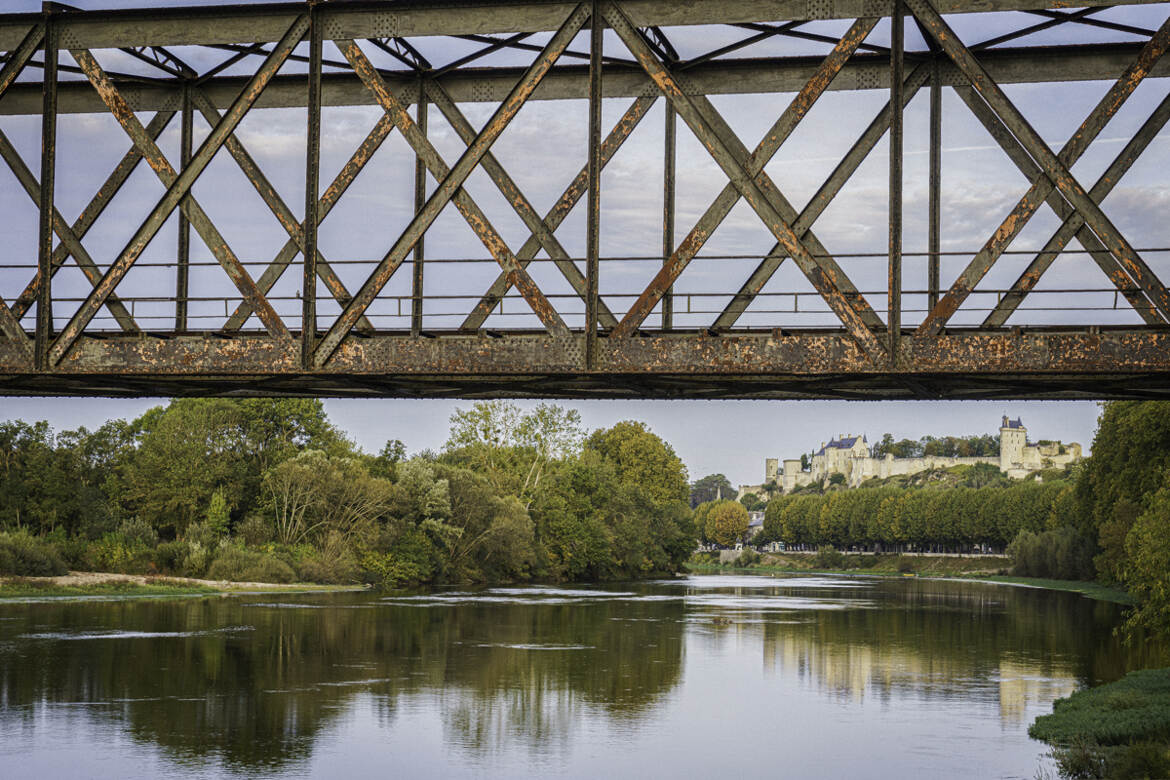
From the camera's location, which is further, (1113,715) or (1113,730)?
(1113,715)

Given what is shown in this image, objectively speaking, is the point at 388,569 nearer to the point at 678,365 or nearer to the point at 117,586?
the point at 117,586

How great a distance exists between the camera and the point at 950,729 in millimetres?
25453

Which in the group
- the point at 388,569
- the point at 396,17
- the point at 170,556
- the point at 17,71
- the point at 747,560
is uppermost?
the point at 396,17

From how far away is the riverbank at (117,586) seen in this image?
51.8 metres

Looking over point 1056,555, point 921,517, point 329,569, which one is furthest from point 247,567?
point 921,517

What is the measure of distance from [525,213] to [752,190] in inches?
110

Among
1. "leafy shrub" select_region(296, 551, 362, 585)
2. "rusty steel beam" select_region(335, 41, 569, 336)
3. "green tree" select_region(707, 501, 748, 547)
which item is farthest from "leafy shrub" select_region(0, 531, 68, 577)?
"green tree" select_region(707, 501, 748, 547)

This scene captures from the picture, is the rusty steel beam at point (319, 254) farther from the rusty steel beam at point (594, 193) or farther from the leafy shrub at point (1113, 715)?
the leafy shrub at point (1113, 715)

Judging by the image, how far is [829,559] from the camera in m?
160

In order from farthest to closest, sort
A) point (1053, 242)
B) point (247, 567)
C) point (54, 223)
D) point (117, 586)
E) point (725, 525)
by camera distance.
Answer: point (725, 525), point (247, 567), point (117, 586), point (54, 223), point (1053, 242)

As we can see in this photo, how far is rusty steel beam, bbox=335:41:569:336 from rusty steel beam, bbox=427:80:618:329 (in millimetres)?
404

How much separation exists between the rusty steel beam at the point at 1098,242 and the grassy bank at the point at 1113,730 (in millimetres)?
7489

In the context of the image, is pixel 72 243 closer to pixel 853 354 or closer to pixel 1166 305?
pixel 853 354

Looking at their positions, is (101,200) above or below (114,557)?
above
